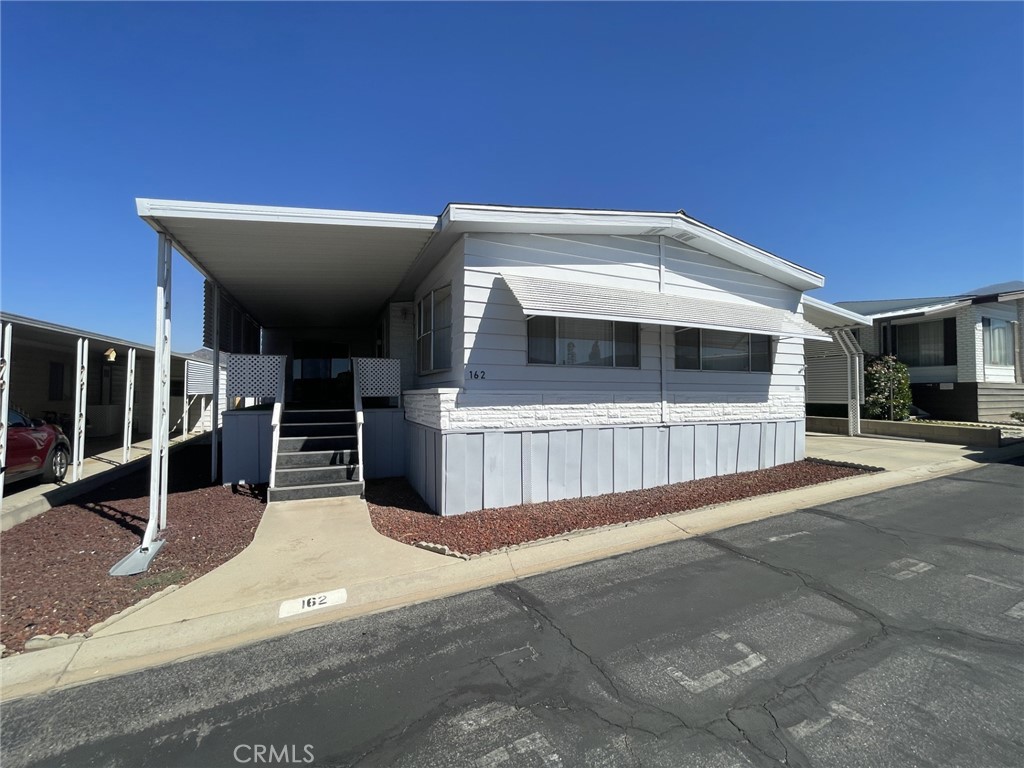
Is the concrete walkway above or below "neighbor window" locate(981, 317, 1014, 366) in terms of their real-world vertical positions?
below

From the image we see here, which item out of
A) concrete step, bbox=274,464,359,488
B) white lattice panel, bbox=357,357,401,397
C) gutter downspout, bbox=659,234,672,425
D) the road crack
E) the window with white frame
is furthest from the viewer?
white lattice panel, bbox=357,357,401,397

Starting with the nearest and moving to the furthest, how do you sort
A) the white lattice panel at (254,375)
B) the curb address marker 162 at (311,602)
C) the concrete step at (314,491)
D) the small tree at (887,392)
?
the curb address marker 162 at (311,602)
the concrete step at (314,491)
the white lattice panel at (254,375)
the small tree at (887,392)

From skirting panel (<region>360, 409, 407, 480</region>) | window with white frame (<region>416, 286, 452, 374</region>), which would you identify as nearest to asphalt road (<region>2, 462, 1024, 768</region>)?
window with white frame (<region>416, 286, 452, 374</region>)

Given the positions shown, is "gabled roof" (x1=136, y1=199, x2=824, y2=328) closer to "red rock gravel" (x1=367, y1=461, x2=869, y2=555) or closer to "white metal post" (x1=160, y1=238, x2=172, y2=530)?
"white metal post" (x1=160, y1=238, x2=172, y2=530)

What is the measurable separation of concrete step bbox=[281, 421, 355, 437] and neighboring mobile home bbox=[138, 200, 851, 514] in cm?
4

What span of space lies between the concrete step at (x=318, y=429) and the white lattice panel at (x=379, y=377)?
0.82 m

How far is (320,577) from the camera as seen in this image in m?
4.40

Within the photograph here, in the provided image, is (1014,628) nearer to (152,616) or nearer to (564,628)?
(564,628)

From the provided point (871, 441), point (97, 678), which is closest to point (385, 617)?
point (97, 678)

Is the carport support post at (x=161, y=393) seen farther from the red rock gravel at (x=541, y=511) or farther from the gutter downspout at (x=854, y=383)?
the gutter downspout at (x=854, y=383)

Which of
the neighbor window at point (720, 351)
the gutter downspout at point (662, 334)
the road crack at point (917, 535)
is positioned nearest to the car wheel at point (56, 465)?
the gutter downspout at point (662, 334)

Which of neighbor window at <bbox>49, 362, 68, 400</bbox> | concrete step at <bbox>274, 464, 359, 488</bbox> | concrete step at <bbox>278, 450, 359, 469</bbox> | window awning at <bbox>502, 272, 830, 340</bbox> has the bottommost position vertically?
concrete step at <bbox>274, 464, 359, 488</bbox>

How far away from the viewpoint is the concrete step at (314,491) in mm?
6820

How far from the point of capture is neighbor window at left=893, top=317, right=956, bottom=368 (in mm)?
16156
